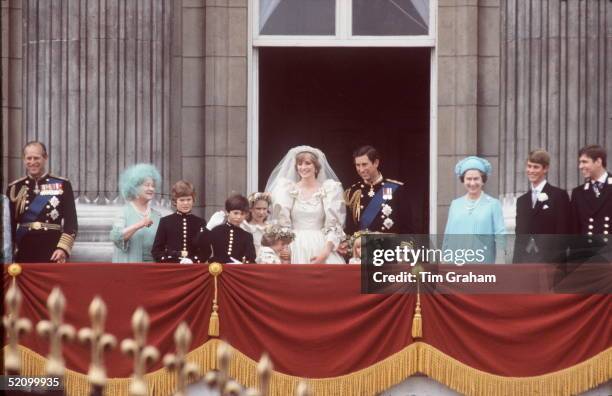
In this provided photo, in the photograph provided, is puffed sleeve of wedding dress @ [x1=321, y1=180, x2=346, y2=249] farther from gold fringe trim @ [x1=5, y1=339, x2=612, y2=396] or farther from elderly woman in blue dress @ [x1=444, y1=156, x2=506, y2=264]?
gold fringe trim @ [x1=5, y1=339, x2=612, y2=396]

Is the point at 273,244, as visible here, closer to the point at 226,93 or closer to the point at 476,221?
the point at 476,221

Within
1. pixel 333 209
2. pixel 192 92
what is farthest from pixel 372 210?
pixel 192 92

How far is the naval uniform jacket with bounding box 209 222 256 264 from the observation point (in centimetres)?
1284

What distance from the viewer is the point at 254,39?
16.8 m

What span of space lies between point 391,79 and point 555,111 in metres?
6.32

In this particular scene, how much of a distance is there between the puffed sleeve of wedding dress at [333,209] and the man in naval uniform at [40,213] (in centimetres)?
236

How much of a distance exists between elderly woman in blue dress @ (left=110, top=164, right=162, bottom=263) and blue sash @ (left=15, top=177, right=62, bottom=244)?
688mm

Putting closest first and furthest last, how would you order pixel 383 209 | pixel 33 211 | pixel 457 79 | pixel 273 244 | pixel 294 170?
pixel 273 244 < pixel 33 211 < pixel 383 209 < pixel 294 170 < pixel 457 79

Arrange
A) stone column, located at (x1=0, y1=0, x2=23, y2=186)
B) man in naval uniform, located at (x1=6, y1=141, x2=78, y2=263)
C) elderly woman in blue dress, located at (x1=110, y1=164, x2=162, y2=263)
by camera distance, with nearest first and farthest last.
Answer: man in naval uniform, located at (x1=6, y1=141, x2=78, y2=263)
elderly woman in blue dress, located at (x1=110, y1=164, x2=162, y2=263)
stone column, located at (x1=0, y1=0, x2=23, y2=186)

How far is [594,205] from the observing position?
12680 mm

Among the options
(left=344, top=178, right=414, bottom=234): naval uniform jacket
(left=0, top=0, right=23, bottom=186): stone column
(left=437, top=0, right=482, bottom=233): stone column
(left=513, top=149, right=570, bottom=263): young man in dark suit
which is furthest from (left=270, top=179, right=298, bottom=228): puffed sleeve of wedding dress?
(left=0, top=0, right=23, bottom=186): stone column

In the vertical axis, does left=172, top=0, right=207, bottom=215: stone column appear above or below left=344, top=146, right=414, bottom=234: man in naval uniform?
above

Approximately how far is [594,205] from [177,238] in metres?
3.76

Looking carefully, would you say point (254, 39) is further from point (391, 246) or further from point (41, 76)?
point (391, 246)
